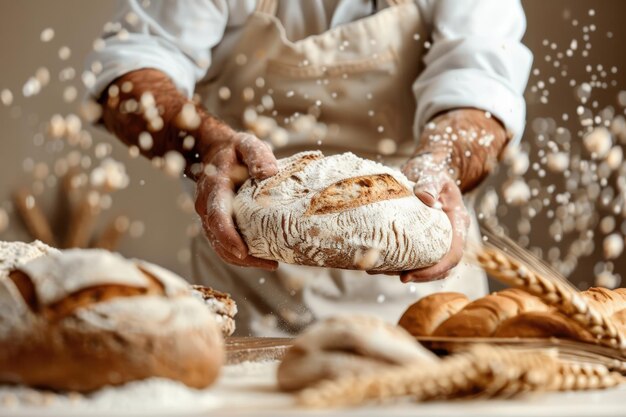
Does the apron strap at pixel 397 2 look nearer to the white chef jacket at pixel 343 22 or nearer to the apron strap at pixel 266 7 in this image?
the white chef jacket at pixel 343 22

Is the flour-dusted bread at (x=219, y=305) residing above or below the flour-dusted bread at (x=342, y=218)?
below

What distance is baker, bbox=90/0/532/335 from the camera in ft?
5.45

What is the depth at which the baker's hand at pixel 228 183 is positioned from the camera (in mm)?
1277

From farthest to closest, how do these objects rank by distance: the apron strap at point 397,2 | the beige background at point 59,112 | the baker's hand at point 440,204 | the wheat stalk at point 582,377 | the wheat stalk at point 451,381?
the beige background at point 59,112, the apron strap at point 397,2, the baker's hand at point 440,204, the wheat stalk at point 582,377, the wheat stalk at point 451,381

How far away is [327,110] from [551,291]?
1034 millimetres

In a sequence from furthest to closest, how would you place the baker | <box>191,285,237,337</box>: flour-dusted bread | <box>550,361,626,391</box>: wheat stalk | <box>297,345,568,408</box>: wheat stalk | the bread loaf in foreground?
the baker
<box>191,285,237,337</box>: flour-dusted bread
the bread loaf in foreground
<box>550,361,626,391</box>: wheat stalk
<box>297,345,568,408</box>: wheat stalk

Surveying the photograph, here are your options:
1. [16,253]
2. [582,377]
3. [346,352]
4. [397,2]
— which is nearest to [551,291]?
[582,377]

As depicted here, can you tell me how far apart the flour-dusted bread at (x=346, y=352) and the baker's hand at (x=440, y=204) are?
56cm

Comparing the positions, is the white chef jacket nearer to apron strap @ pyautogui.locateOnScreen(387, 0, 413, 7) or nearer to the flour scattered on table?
apron strap @ pyautogui.locateOnScreen(387, 0, 413, 7)

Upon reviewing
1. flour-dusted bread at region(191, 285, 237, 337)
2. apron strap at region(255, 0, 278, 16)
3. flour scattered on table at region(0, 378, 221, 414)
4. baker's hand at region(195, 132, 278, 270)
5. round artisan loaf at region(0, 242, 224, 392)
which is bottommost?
flour-dusted bread at region(191, 285, 237, 337)

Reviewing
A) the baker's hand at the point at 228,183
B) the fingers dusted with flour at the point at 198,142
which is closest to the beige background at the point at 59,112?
the fingers dusted with flour at the point at 198,142

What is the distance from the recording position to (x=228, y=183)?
1344mm

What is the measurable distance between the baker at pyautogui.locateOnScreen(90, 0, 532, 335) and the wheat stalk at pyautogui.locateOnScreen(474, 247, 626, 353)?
2.53ft

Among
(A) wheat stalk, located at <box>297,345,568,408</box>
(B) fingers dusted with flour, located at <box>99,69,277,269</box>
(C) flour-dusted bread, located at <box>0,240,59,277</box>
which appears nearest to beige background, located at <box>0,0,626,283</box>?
(B) fingers dusted with flour, located at <box>99,69,277,269</box>
